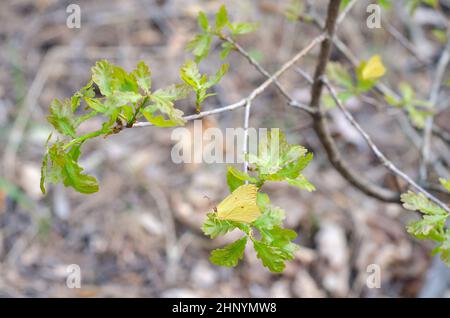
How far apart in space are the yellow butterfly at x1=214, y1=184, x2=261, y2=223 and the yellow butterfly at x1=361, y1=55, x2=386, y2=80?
2.26 ft

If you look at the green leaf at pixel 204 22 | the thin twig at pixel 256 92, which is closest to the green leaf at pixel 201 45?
the green leaf at pixel 204 22

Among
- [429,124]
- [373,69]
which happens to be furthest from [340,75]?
[429,124]

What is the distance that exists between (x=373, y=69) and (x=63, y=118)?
83 cm

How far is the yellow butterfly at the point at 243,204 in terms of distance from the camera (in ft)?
2.38

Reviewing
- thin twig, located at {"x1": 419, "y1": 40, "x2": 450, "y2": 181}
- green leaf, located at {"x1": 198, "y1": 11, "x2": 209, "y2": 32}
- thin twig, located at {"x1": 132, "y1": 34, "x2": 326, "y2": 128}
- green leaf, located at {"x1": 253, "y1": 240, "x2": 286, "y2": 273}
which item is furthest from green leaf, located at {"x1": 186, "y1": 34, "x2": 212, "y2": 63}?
thin twig, located at {"x1": 419, "y1": 40, "x2": 450, "y2": 181}

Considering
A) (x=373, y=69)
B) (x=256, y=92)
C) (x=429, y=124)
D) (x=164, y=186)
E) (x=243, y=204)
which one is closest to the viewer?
(x=243, y=204)

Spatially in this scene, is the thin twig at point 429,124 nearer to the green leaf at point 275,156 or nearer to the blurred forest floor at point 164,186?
the blurred forest floor at point 164,186

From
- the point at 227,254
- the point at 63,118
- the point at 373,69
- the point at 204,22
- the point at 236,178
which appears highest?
the point at 204,22

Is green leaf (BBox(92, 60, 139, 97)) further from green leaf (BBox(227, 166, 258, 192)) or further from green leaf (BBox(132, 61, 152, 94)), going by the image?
green leaf (BBox(227, 166, 258, 192))

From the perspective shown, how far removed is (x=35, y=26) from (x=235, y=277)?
189cm

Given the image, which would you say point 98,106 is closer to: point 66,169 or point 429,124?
point 66,169

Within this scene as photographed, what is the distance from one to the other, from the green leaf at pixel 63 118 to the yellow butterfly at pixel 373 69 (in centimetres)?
81

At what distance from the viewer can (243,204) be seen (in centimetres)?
73
